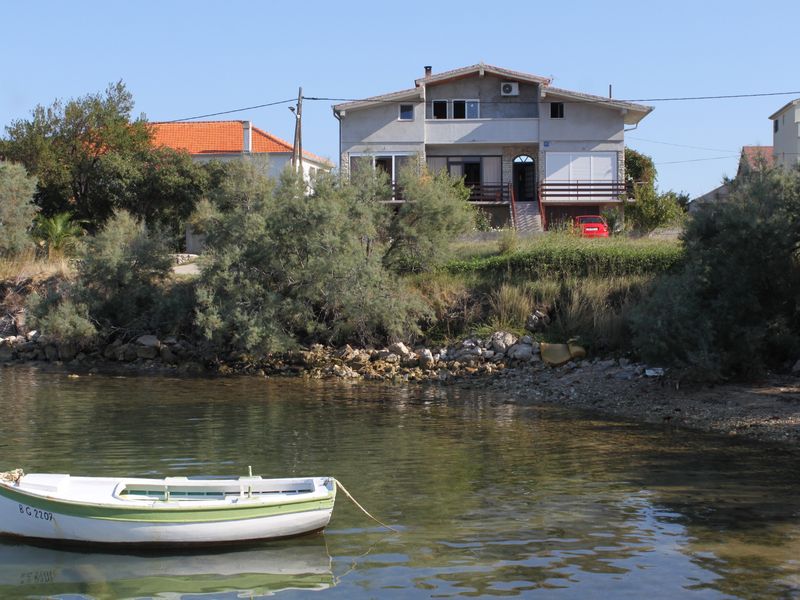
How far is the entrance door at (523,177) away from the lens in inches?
1992

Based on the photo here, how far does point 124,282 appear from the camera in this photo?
1259 inches

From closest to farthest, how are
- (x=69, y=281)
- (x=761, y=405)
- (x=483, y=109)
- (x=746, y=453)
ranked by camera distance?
(x=746, y=453) < (x=761, y=405) < (x=69, y=281) < (x=483, y=109)

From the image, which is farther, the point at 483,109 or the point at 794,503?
the point at 483,109

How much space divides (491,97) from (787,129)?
2472 centimetres

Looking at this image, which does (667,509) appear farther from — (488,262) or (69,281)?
(69,281)

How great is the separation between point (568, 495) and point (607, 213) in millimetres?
32957

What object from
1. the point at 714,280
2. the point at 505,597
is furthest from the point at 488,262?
the point at 505,597

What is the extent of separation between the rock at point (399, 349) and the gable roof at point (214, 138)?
27.8m

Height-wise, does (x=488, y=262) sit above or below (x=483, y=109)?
below

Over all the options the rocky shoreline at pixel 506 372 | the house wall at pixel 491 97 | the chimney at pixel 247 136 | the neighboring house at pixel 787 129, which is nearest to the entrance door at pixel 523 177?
the house wall at pixel 491 97

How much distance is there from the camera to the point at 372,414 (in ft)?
69.9

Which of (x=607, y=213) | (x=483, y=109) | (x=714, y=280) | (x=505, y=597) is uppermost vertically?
(x=483, y=109)

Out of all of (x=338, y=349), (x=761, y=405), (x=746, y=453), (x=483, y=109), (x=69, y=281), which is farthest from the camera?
(x=483, y=109)

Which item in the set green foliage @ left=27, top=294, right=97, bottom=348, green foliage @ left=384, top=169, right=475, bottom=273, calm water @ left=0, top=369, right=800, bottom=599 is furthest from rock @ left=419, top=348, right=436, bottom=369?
green foliage @ left=27, top=294, right=97, bottom=348
